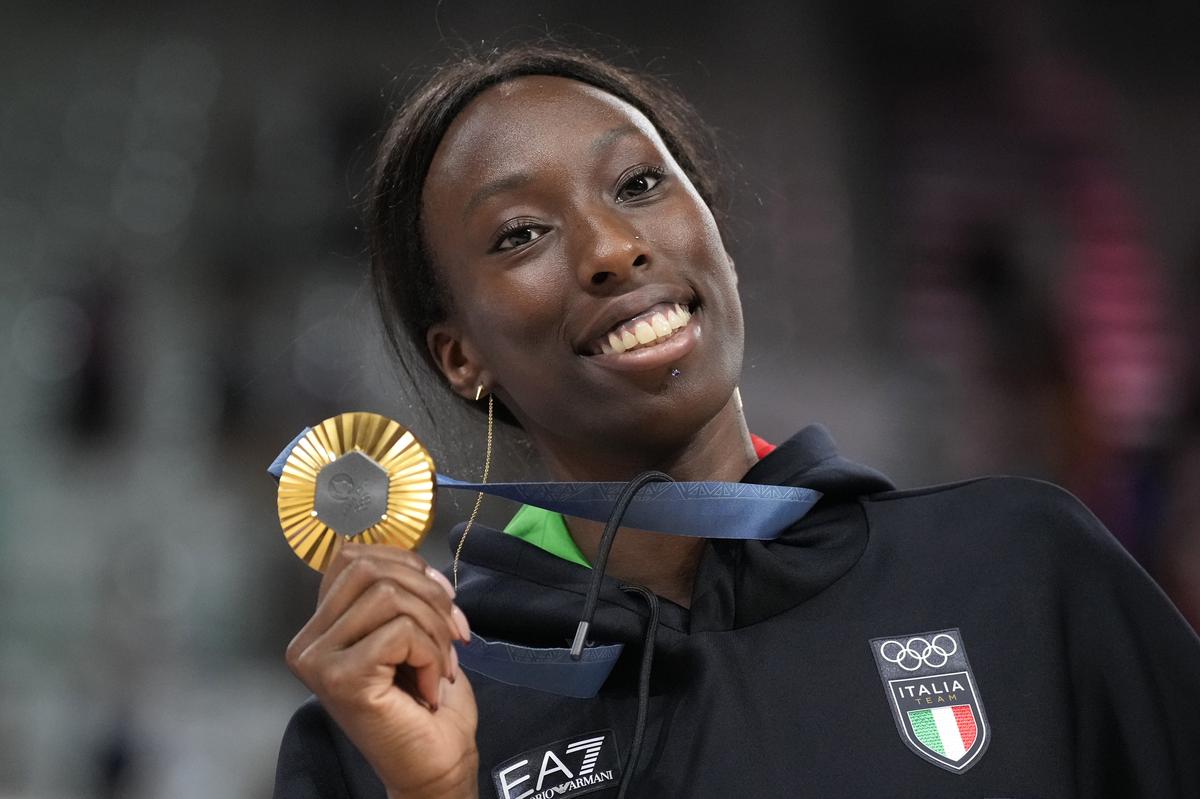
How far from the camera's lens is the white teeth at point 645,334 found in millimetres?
1417

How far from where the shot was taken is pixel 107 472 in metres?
4.25

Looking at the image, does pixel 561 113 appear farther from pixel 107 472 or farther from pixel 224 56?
pixel 224 56

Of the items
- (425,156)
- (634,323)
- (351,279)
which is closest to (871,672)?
(634,323)

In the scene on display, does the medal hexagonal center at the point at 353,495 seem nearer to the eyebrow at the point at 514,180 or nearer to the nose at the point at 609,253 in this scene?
the nose at the point at 609,253

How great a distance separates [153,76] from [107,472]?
1.37 m

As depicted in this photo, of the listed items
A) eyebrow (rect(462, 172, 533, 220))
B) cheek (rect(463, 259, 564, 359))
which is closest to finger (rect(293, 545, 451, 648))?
cheek (rect(463, 259, 564, 359))

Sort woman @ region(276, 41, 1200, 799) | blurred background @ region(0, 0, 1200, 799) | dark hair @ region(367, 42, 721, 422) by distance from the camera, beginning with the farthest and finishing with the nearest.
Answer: blurred background @ region(0, 0, 1200, 799), dark hair @ region(367, 42, 721, 422), woman @ region(276, 41, 1200, 799)

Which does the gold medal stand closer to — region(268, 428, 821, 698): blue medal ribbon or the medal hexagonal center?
the medal hexagonal center

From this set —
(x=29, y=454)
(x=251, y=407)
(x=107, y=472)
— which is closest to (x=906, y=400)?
(x=251, y=407)

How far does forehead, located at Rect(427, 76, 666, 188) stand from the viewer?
154 cm

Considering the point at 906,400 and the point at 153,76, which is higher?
the point at 153,76

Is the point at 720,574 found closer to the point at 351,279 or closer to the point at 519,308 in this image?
the point at 519,308

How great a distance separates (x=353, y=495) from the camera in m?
1.16

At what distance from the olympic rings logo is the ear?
60cm
